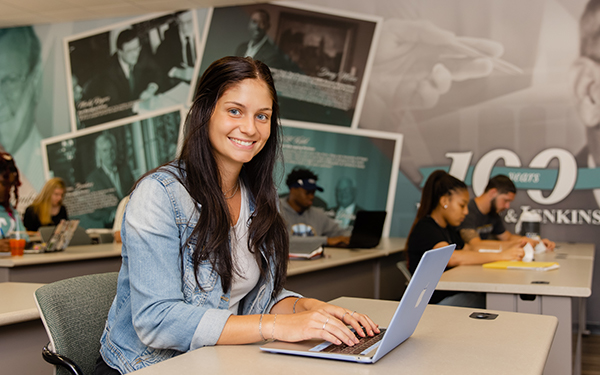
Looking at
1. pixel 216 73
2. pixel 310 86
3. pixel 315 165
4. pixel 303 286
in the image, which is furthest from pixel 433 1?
pixel 216 73

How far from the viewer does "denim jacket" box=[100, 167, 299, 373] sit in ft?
3.83

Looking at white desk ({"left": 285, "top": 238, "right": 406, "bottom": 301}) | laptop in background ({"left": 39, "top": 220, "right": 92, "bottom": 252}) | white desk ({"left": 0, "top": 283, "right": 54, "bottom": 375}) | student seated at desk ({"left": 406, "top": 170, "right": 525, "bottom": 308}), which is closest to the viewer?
white desk ({"left": 0, "top": 283, "right": 54, "bottom": 375})

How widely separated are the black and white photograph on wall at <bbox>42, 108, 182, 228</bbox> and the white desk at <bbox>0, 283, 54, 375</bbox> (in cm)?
438

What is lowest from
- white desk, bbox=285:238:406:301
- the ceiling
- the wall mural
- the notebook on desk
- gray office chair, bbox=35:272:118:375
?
white desk, bbox=285:238:406:301

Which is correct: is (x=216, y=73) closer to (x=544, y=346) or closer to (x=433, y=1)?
(x=544, y=346)

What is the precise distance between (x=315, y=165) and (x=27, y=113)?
382 cm

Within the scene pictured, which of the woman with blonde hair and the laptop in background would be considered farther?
the woman with blonde hair

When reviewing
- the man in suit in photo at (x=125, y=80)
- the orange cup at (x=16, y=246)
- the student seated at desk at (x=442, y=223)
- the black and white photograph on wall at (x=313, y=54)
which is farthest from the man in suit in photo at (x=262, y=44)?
the orange cup at (x=16, y=246)

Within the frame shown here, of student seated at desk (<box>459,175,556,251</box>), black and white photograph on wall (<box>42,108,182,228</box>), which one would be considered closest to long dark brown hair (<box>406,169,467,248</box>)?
student seated at desk (<box>459,175,556,251</box>)

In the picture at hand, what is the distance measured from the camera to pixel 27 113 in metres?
6.92

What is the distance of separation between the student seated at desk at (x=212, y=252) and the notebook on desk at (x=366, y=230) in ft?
8.99

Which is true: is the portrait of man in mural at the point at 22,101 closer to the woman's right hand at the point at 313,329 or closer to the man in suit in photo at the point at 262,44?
the man in suit in photo at the point at 262,44

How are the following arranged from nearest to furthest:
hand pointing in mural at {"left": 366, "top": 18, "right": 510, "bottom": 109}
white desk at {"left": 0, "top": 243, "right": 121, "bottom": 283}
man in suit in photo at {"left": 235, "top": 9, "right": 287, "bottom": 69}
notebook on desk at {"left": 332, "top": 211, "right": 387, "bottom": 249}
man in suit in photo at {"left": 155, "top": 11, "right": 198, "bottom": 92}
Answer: white desk at {"left": 0, "top": 243, "right": 121, "bottom": 283} → notebook on desk at {"left": 332, "top": 211, "right": 387, "bottom": 249} → hand pointing in mural at {"left": 366, "top": 18, "right": 510, "bottom": 109} → man in suit in photo at {"left": 235, "top": 9, "right": 287, "bottom": 69} → man in suit in photo at {"left": 155, "top": 11, "right": 198, "bottom": 92}

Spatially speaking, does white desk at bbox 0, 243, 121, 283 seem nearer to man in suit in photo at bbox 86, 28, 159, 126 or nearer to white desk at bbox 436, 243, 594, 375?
white desk at bbox 436, 243, 594, 375
